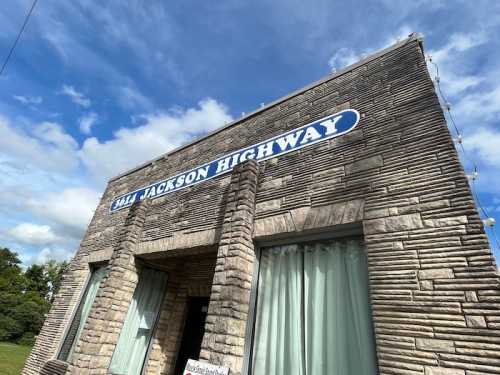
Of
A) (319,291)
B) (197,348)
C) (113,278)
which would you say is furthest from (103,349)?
(319,291)

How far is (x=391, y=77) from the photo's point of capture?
3762 millimetres

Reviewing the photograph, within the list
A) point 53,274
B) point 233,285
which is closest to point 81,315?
point 233,285

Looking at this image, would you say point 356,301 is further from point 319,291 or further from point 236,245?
point 236,245

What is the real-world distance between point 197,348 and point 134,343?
46.9 inches

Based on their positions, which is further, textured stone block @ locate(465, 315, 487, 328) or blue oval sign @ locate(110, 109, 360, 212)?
blue oval sign @ locate(110, 109, 360, 212)

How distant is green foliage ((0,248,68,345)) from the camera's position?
18.9 meters

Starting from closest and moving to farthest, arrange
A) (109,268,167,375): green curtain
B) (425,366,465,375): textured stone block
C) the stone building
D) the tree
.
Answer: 1. (425,366,465,375): textured stone block
2. the stone building
3. (109,268,167,375): green curtain
4. the tree

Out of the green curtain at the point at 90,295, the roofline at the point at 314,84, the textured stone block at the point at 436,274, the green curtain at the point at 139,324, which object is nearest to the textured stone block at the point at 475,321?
the textured stone block at the point at 436,274

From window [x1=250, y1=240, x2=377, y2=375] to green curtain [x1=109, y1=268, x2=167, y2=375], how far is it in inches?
125

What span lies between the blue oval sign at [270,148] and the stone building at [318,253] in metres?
0.03

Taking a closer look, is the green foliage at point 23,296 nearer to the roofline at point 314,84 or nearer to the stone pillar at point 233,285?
the roofline at point 314,84

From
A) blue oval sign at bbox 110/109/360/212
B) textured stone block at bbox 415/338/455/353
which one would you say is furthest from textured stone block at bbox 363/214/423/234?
blue oval sign at bbox 110/109/360/212

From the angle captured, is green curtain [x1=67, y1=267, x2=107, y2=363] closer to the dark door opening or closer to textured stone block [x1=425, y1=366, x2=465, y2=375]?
the dark door opening

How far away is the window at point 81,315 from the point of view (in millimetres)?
5883
